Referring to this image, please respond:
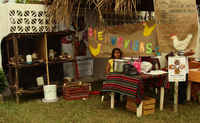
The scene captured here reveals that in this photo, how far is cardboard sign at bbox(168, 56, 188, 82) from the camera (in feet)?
14.5

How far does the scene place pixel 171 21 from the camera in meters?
3.84

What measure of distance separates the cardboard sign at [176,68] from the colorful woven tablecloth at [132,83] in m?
0.20

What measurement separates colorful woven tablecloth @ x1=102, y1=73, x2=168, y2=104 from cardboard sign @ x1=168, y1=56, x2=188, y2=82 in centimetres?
20

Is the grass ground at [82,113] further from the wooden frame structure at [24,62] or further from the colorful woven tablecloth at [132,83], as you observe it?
the wooden frame structure at [24,62]

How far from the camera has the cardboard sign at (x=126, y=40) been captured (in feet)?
16.2

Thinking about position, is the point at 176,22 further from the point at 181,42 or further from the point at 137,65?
the point at 137,65

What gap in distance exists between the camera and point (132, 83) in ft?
14.1

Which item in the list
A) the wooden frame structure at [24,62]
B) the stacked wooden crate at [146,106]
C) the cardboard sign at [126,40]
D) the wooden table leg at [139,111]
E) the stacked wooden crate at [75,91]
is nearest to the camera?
the wooden table leg at [139,111]

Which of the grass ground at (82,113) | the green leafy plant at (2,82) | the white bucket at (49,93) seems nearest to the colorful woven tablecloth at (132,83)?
the grass ground at (82,113)

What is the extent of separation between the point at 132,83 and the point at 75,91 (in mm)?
1915

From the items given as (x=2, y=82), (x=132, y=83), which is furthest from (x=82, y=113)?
(x=2, y=82)

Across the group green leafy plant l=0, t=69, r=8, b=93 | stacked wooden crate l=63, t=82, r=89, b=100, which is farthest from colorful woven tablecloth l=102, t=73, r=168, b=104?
green leafy plant l=0, t=69, r=8, b=93

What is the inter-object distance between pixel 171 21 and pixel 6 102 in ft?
13.9

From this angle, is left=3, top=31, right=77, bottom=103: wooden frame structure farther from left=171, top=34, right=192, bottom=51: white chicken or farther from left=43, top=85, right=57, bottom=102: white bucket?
left=171, top=34, right=192, bottom=51: white chicken
